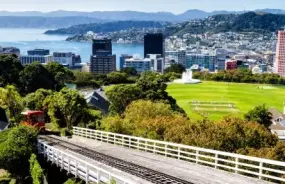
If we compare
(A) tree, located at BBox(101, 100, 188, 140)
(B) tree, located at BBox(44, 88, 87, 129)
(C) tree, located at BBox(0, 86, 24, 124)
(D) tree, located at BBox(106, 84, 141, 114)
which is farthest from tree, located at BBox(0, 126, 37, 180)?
(D) tree, located at BBox(106, 84, 141, 114)

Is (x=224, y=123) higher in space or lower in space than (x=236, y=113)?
higher

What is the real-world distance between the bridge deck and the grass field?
39227mm

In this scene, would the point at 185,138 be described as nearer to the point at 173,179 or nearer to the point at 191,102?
the point at 173,179

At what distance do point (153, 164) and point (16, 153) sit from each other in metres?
6.95

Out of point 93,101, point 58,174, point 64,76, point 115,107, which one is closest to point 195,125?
point 58,174

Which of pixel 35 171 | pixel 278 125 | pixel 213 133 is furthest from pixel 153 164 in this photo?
pixel 278 125

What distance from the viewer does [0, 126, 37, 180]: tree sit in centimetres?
2309

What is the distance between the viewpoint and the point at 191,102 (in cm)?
7794

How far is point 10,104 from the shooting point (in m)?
36.7

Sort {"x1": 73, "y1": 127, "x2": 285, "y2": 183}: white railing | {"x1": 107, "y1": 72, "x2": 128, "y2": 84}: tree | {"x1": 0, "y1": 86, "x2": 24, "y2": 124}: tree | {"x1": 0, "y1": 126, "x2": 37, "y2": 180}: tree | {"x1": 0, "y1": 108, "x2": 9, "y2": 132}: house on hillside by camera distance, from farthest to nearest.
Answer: {"x1": 107, "y1": 72, "x2": 128, "y2": 84}: tree, {"x1": 0, "y1": 86, "x2": 24, "y2": 124}: tree, {"x1": 0, "y1": 108, "x2": 9, "y2": 132}: house on hillside, {"x1": 0, "y1": 126, "x2": 37, "y2": 180}: tree, {"x1": 73, "y1": 127, "x2": 285, "y2": 183}: white railing

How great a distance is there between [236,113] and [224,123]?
43.4 m

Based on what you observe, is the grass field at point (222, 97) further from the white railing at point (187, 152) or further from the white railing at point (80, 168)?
the white railing at point (80, 168)

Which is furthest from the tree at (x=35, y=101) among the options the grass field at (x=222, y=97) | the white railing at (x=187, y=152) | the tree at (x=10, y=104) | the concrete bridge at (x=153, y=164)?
the grass field at (x=222, y=97)

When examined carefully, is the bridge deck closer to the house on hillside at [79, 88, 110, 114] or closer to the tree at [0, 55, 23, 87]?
the house on hillside at [79, 88, 110, 114]
